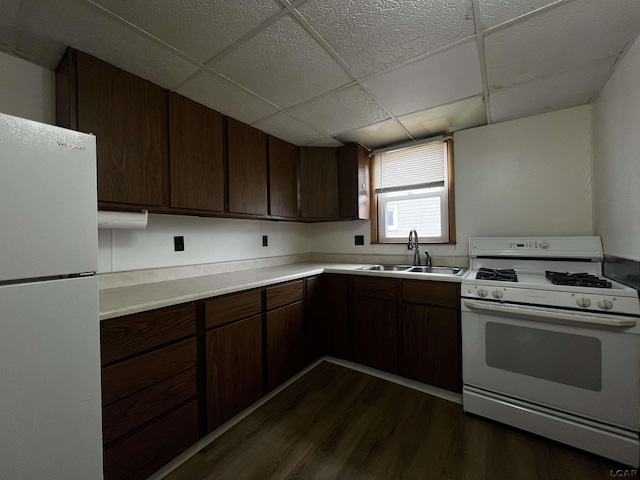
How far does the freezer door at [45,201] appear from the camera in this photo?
0.79m

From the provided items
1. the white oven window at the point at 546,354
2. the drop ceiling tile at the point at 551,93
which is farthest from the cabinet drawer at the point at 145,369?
the drop ceiling tile at the point at 551,93

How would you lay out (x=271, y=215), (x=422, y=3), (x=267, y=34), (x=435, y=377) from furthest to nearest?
(x=271, y=215)
(x=435, y=377)
(x=267, y=34)
(x=422, y=3)

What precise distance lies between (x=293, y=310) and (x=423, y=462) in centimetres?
119

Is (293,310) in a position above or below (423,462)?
above

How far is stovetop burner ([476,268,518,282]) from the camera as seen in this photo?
1690 millimetres

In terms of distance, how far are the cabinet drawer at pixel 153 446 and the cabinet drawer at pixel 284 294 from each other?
726 millimetres

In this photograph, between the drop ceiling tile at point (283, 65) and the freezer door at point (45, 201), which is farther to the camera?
the drop ceiling tile at point (283, 65)

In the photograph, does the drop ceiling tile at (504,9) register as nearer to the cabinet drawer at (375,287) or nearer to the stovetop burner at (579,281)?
the stovetop burner at (579,281)

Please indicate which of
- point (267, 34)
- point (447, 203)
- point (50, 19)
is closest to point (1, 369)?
point (50, 19)

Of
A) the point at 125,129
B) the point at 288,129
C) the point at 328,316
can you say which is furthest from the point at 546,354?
the point at 125,129

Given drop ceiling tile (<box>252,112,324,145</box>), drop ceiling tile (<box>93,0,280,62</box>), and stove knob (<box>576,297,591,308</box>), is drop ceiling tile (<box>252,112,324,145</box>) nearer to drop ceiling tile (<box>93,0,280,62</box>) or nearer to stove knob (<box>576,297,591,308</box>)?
drop ceiling tile (<box>93,0,280,62</box>)

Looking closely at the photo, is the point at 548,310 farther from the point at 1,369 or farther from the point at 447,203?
the point at 1,369

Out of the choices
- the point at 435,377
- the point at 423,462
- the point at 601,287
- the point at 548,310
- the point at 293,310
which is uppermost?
the point at 601,287

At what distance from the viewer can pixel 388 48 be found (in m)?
1.32
